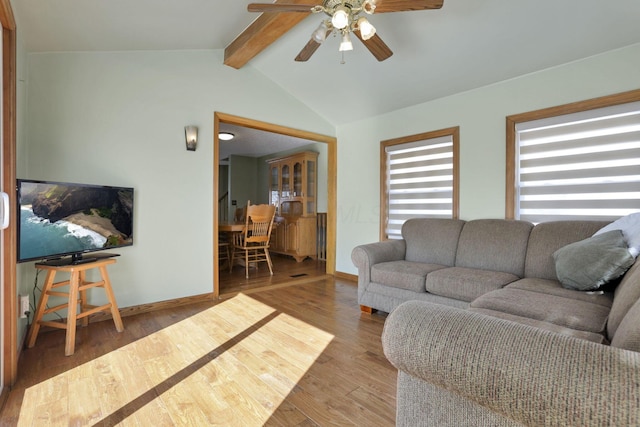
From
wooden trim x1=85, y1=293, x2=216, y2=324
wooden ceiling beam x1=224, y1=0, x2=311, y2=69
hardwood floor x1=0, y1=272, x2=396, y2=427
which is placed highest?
wooden ceiling beam x1=224, y1=0, x2=311, y2=69

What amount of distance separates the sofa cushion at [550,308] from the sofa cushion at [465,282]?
29cm

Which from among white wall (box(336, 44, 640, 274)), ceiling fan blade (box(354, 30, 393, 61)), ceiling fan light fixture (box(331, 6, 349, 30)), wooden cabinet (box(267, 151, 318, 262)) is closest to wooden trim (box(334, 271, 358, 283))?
white wall (box(336, 44, 640, 274))

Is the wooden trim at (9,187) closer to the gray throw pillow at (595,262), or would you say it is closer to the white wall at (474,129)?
the gray throw pillow at (595,262)

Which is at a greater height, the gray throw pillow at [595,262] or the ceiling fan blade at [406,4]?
the ceiling fan blade at [406,4]

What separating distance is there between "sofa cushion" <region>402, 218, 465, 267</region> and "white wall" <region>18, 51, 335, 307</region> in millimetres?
2160

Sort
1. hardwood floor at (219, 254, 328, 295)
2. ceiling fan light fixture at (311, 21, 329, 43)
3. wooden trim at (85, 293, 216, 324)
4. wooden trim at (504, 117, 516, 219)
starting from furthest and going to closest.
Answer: hardwood floor at (219, 254, 328, 295) → wooden trim at (504, 117, 516, 219) → wooden trim at (85, 293, 216, 324) → ceiling fan light fixture at (311, 21, 329, 43)

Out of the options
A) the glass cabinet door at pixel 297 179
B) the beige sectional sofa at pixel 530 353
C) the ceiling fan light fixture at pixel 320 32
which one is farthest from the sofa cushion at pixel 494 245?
the glass cabinet door at pixel 297 179

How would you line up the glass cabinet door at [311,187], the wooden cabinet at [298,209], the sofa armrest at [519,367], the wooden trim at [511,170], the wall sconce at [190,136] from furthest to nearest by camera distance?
the glass cabinet door at [311,187] < the wooden cabinet at [298,209] < the wall sconce at [190,136] < the wooden trim at [511,170] < the sofa armrest at [519,367]

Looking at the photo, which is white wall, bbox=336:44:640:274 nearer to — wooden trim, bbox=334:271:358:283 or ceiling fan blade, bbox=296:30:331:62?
wooden trim, bbox=334:271:358:283

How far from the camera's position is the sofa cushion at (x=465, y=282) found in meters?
2.21

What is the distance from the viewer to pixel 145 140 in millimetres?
2900

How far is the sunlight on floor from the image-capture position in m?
1.46

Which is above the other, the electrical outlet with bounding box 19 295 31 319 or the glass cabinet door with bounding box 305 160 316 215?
the glass cabinet door with bounding box 305 160 316 215

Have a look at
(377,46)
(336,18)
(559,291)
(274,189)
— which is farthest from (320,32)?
(274,189)
